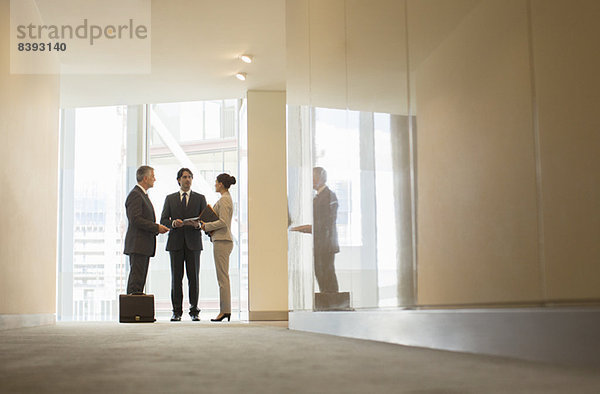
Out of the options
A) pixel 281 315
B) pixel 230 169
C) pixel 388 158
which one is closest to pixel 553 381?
pixel 388 158

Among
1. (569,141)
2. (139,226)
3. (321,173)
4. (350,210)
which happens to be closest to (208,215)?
(139,226)

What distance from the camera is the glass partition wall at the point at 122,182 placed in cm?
972

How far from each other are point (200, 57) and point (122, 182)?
309 centimetres

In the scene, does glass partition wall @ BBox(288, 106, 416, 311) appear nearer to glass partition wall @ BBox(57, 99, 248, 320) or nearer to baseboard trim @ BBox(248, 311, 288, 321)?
baseboard trim @ BBox(248, 311, 288, 321)

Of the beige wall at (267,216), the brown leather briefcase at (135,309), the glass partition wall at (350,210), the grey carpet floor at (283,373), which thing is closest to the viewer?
the grey carpet floor at (283,373)

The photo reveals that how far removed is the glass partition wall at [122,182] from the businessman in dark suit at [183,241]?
1.77m

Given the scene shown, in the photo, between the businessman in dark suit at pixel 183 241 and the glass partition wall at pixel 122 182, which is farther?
the glass partition wall at pixel 122 182

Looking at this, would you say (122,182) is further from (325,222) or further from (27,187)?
(325,222)

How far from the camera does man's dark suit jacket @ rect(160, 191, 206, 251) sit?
7547 millimetres

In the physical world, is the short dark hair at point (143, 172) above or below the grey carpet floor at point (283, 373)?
above

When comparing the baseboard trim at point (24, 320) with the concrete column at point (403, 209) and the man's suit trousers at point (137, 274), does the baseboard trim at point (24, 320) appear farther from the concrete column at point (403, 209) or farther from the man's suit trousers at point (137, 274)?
the concrete column at point (403, 209)

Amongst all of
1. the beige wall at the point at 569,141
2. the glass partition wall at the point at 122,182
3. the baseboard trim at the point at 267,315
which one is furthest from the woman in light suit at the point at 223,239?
the beige wall at the point at 569,141

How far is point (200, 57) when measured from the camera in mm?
7457

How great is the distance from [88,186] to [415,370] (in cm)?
894
